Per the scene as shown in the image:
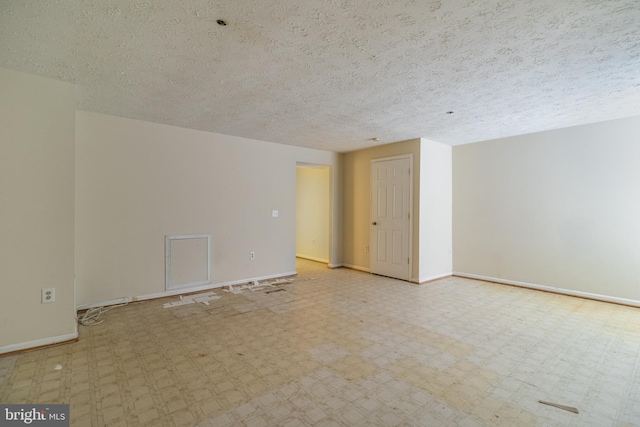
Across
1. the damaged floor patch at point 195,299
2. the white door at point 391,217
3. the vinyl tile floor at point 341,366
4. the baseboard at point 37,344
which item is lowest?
the vinyl tile floor at point 341,366

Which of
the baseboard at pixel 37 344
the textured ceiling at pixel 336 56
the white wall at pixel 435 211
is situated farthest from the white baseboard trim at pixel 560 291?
the baseboard at pixel 37 344

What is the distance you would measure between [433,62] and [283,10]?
1.27m

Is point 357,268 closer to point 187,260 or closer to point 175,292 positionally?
point 187,260

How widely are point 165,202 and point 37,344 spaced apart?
6.65ft

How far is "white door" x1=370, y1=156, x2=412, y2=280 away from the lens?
5.02 metres

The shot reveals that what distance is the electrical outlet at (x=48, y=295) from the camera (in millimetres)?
2586

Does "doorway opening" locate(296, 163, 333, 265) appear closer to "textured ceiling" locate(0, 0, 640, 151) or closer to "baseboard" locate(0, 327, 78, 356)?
"textured ceiling" locate(0, 0, 640, 151)

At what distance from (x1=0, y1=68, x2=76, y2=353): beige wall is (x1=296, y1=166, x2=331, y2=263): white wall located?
14.7 ft

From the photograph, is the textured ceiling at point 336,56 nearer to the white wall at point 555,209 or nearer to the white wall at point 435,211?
the white wall at point 555,209

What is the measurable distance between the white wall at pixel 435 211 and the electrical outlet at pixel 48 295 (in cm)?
470

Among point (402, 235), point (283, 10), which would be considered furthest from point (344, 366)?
point (402, 235)

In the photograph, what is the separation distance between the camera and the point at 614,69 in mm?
2389

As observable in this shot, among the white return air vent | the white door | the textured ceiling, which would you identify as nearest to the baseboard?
the white return air vent

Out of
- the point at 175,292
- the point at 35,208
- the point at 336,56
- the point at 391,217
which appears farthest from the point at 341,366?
the point at 391,217
